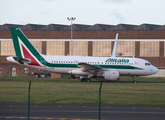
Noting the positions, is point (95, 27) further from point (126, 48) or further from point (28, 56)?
point (28, 56)

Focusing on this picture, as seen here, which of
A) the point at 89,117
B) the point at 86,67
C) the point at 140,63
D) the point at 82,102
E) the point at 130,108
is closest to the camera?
the point at 89,117

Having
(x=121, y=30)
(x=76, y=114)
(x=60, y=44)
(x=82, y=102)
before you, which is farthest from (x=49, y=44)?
(x=76, y=114)

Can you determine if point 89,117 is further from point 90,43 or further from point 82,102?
point 90,43

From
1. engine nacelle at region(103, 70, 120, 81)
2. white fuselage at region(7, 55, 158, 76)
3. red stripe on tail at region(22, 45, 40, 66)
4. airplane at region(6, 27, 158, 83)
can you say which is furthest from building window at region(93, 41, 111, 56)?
red stripe on tail at region(22, 45, 40, 66)

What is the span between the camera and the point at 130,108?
16.9m

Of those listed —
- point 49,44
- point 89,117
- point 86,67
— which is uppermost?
point 49,44

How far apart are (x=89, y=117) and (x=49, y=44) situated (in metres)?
61.0

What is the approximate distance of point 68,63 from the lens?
Answer: 132 feet

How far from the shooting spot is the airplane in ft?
128

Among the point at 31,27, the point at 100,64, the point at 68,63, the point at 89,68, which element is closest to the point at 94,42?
the point at 31,27

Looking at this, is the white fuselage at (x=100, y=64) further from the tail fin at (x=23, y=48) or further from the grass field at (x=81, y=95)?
the grass field at (x=81, y=95)

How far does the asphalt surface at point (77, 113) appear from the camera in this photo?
1373 centimetres

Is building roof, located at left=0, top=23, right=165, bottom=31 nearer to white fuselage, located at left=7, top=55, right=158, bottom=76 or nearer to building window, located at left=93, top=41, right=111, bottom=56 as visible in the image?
building window, located at left=93, top=41, right=111, bottom=56

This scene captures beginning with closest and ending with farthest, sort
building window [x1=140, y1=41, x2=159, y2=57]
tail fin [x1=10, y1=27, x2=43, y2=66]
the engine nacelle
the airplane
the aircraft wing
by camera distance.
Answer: the engine nacelle → the aircraft wing → the airplane → tail fin [x1=10, y1=27, x2=43, y2=66] → building window [x1=140, y1=41, x2=159, y2=57]
